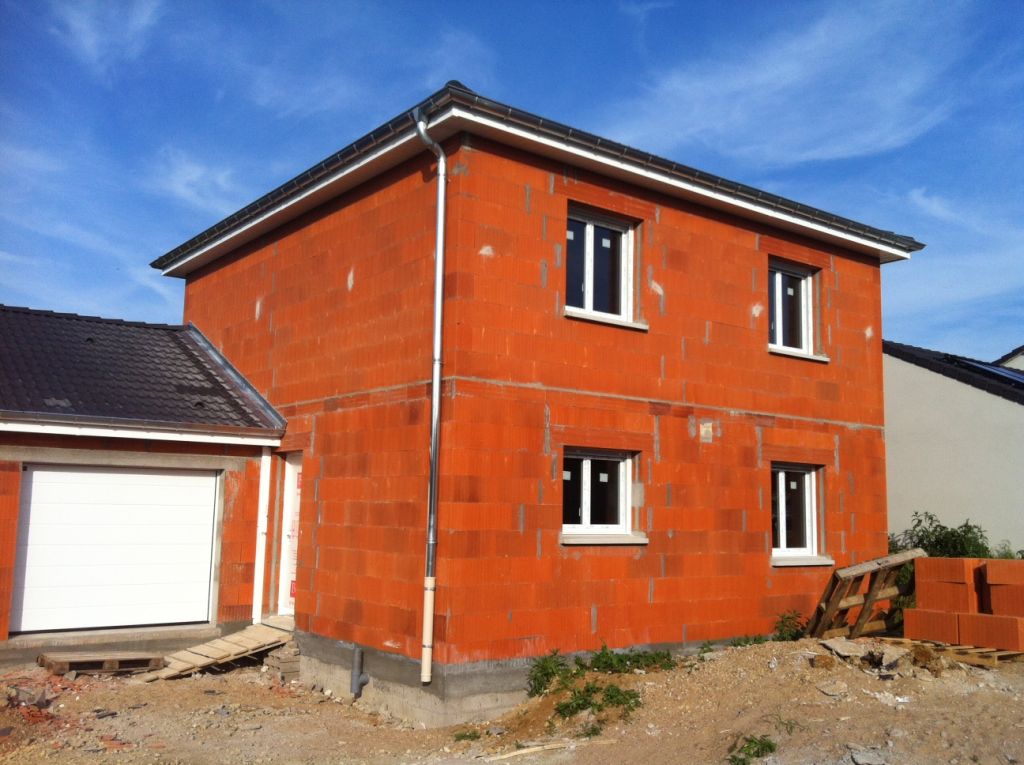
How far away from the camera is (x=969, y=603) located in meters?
11.2

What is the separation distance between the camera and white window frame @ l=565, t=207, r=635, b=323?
35.3 ft

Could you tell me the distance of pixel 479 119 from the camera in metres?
9.56

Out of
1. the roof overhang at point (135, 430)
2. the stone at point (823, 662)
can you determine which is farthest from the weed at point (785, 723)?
the roof overhang at point (135, 430)

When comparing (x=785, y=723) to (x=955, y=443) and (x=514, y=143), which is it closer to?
(x=514, y=143)

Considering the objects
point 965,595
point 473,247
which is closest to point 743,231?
point 473,247

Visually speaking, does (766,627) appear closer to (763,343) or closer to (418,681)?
(763,343)

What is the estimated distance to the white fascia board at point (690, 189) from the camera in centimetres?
970

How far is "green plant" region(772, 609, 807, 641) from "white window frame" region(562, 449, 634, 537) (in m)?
2.53

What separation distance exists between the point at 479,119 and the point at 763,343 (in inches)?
191

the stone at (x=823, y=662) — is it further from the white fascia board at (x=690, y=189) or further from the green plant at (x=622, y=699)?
the white fascia board at (x=690, y=189)

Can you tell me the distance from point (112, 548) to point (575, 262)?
21.5ft

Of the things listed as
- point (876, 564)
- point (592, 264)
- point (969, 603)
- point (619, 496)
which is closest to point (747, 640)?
point (876, 564)

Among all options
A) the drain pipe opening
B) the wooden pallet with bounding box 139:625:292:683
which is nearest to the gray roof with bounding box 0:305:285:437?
the wooden pallet with bounding box 139:625:292:683

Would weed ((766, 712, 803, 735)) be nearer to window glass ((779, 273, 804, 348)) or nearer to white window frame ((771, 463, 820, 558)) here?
white window frame ((771, 463, 820, 558))
